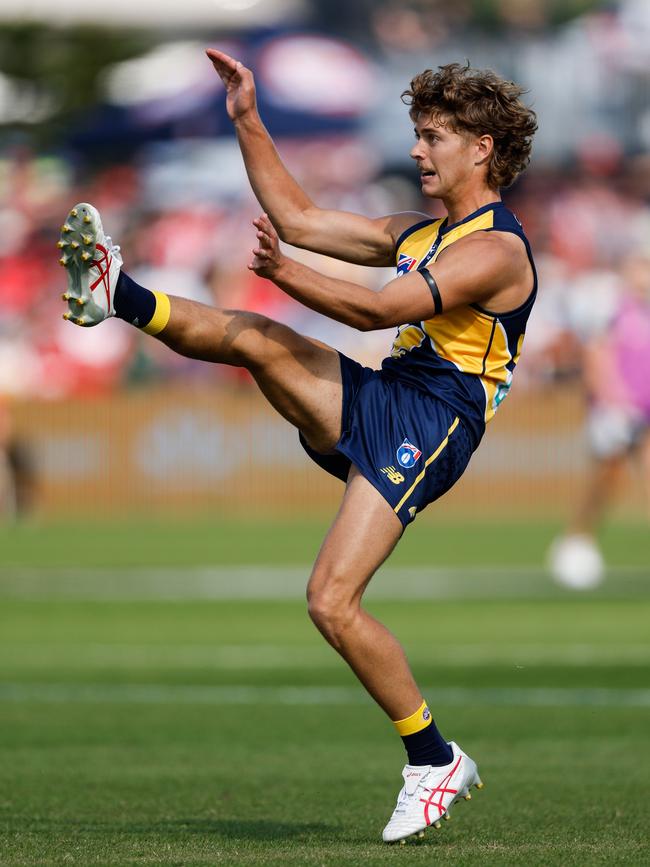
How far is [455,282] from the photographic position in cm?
605

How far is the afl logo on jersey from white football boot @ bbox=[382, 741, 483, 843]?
1783mm

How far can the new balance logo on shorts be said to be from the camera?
6.17 m

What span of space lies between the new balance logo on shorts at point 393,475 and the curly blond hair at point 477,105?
117cm

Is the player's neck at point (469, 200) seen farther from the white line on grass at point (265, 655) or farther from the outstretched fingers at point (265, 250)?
the white line on grass at point (265, 655)

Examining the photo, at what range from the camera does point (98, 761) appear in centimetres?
827

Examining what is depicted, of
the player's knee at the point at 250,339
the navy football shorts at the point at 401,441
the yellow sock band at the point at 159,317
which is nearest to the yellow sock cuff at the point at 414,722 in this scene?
the navy football shorts at the point at 401,441

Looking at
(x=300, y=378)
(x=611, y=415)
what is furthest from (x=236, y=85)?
(x=611, y=415)

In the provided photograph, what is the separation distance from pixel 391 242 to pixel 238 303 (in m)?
A: 24.1

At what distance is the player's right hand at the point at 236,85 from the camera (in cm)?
688

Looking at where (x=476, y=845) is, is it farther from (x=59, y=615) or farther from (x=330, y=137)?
(x=330, y=137)

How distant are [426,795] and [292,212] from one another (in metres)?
Answer: 2.42

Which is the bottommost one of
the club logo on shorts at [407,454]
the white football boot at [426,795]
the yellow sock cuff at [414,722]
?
the white football boot at [426,795]

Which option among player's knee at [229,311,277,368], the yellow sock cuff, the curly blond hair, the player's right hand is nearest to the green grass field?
the yellow sock cuff

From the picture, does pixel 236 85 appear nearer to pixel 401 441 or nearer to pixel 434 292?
pixel 434 292
